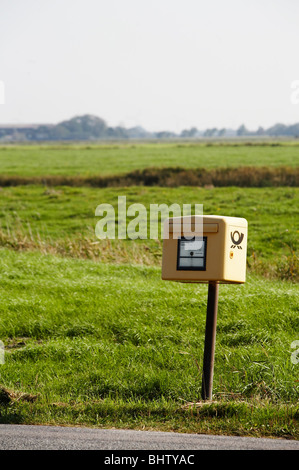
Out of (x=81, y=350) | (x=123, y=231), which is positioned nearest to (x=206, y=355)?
(x=81, y=350)

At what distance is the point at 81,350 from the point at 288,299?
3070mm

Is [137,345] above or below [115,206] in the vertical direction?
above

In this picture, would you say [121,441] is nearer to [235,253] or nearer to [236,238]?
[235,253]

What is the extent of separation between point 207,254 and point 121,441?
5.85 ft

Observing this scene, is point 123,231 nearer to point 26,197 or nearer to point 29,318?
point 26,197

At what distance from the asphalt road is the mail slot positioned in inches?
54.8

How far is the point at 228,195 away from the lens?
27.6 meters

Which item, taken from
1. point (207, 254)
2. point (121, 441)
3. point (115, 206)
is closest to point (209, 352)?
point (207, 254)

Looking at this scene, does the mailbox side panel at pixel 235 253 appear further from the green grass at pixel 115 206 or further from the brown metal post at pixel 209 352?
the green grass at pixel 115 206

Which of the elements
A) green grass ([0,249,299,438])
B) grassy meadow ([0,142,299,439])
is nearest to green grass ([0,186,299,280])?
grassy meadow ([0,142,299,439])

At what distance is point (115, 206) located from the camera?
27609mm

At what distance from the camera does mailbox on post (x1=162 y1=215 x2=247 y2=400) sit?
580cm

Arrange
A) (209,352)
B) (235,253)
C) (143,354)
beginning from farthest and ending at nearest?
(143,354), (209,352), (235,253)

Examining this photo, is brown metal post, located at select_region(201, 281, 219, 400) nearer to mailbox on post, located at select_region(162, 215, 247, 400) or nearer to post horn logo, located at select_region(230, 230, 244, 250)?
mailbox on post, located at select_region(162, 215, 247, 400)
